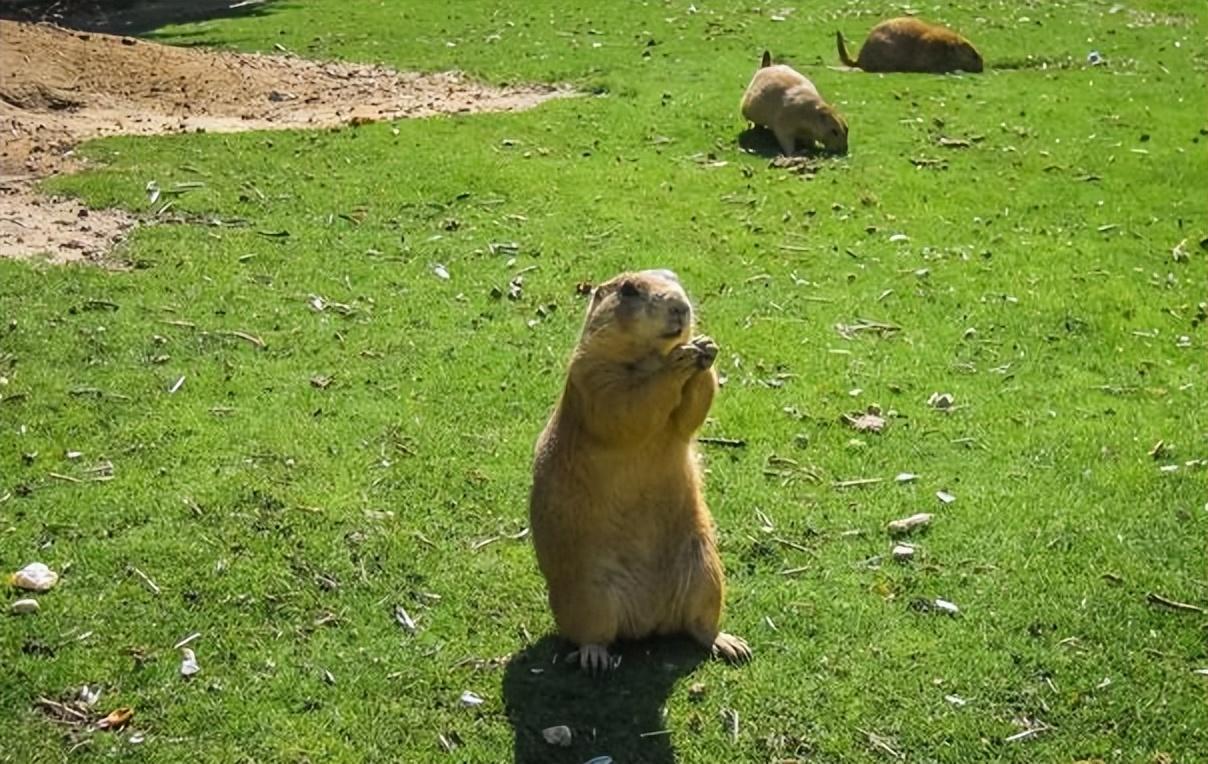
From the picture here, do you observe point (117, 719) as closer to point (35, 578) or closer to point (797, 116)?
point (35, 578)

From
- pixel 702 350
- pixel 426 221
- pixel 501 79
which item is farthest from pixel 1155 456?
pixel 501 79

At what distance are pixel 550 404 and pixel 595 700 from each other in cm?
291

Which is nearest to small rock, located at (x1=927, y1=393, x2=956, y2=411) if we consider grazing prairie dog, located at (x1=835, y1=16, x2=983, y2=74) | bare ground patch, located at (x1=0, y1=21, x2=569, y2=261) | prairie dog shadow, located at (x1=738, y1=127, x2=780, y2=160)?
prairie dog shadow, located at (x1=738, y1=127, x2=780, y2=160)

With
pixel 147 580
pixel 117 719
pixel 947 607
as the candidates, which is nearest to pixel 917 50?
pixel 947 607

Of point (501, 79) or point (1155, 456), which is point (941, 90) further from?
point (1155, 456)

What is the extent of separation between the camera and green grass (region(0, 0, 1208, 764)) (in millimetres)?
5188

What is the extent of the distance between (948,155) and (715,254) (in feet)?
12.3

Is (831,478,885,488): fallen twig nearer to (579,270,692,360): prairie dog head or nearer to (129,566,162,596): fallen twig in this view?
(579,270,692,360): prairie dog head

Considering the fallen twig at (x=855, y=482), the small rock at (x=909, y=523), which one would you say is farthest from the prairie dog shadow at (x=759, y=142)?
the small rock at (x=909, y=523)

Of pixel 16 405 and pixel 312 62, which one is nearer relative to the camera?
pixel 16 405

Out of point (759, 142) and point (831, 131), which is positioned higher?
point (831, 131)

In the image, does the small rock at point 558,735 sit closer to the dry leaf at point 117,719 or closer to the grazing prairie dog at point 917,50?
the dry leaf at point 117,719

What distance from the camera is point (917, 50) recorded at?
658 inches

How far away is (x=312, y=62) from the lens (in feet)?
57.1
